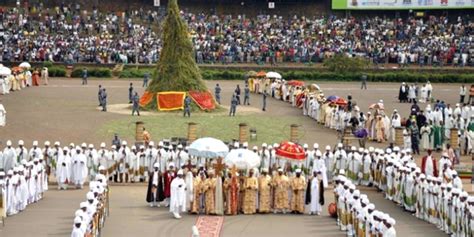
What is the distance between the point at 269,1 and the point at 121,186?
150 ft

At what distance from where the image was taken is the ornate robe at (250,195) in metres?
29.9

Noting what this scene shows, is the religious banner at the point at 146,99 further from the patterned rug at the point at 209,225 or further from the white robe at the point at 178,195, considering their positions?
the patterned rug at the point at 209,225

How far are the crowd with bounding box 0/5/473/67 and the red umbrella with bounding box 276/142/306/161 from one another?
119 ft

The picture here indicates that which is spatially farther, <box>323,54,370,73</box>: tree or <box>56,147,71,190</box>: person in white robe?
<box>323,54,370,73</box>: tree

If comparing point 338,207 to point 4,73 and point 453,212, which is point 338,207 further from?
point 4,73

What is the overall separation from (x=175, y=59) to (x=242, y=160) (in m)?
17.2

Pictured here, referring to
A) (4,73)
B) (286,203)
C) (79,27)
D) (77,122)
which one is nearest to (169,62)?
(77,122)

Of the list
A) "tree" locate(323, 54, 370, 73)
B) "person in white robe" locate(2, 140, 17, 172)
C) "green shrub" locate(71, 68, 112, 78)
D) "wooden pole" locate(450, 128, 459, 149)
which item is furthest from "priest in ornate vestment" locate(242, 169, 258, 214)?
"green shrub" locate(71, 68, 112, 78)

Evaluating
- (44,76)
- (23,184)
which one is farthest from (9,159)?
(44,76)

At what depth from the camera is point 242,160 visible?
30.5 metres

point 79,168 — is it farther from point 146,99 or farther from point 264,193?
point 146,99

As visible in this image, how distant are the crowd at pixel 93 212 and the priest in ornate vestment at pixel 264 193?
13.0ft

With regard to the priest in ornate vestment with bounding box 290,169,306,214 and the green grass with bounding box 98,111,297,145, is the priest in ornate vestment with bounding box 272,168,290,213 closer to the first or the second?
the priest in ornate vestment with bounding box 290,169,306,214

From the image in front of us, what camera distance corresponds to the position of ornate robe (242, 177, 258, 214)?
29.9 m
